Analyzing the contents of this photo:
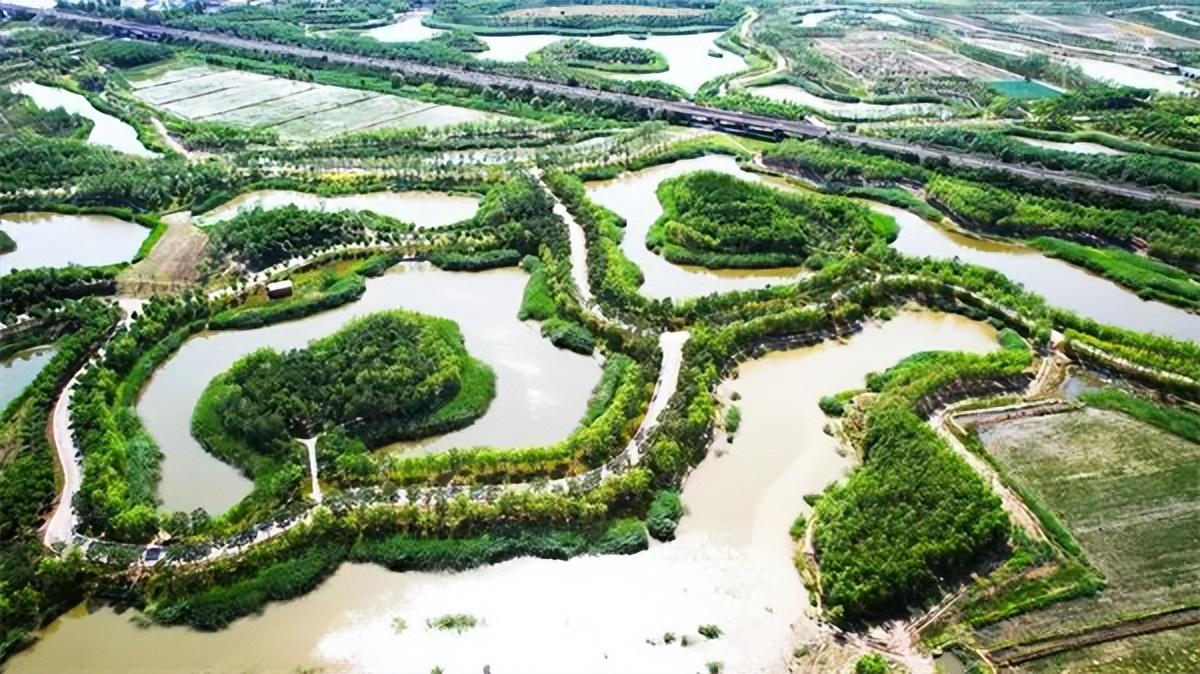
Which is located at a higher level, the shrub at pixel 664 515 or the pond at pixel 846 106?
the pond at pixel 846 106

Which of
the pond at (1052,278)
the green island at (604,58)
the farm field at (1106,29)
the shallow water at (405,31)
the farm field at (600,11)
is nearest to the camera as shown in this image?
the pond at (1052,278)

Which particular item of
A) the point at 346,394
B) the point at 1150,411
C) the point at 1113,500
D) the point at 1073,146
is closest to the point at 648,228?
the point at 346,394

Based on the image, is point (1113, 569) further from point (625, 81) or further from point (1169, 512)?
point (625, 81)

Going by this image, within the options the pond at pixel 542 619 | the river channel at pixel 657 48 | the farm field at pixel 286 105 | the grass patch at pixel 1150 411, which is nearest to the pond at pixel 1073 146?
the river channel at pixel 657 48

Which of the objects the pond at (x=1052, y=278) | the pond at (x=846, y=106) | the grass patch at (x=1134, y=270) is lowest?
the pond at (x=1052, y=278)

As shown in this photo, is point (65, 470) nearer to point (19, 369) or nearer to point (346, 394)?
point (346, 394)

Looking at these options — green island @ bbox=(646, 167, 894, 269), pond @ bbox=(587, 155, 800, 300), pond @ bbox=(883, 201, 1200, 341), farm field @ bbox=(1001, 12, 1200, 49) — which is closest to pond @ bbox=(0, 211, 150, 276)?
pond @ bbox=(587, 155, 800, 300)

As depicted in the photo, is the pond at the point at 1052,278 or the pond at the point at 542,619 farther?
the pond at the point at 1052,278

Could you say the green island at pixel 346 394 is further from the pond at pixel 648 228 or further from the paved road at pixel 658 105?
the paved road at pixel 658 105

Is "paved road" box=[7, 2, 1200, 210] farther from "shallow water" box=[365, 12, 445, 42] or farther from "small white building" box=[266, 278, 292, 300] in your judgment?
"small white building" box=[266, 278, 292, 300]
